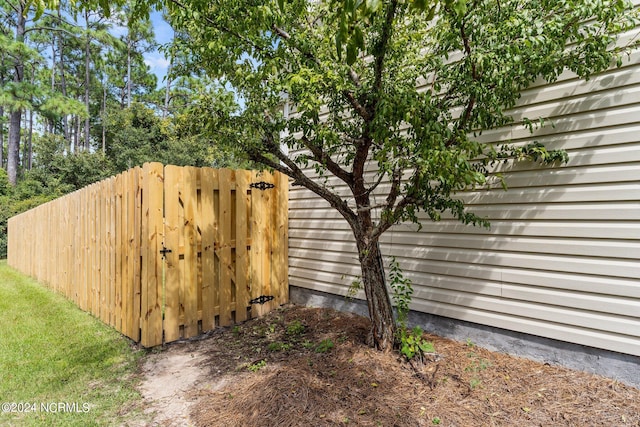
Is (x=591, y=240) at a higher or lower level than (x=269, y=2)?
lower

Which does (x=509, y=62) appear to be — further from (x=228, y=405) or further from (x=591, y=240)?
(x=228, y=405)

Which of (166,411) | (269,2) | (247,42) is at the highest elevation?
(269,2)

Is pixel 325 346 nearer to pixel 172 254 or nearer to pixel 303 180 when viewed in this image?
pixel 303 180

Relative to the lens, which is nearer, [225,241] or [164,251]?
[164,251]

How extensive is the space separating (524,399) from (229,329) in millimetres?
2985

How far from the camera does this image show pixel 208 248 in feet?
13.0

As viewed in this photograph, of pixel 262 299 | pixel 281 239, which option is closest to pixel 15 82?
pixel 281 239

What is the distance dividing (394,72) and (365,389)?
259 centimetres

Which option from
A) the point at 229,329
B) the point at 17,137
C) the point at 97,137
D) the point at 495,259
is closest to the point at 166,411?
the point at 229,329

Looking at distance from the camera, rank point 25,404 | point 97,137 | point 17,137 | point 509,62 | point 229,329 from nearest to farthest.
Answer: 1. point 509,62
2. point 25,404
3. point 229,329
4. point 17,137
5. point 97,137

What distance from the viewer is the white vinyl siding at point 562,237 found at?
8.35 ft

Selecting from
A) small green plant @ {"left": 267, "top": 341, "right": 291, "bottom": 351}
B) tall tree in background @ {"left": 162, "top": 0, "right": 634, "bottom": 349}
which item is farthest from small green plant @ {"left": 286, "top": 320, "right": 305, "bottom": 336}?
tall tree in background @ {"left": 162, "top": 0, "right": 634, "bottom": 349}

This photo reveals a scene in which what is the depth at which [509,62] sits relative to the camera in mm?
2207

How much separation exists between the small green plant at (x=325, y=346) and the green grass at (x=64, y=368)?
153 centimetres
